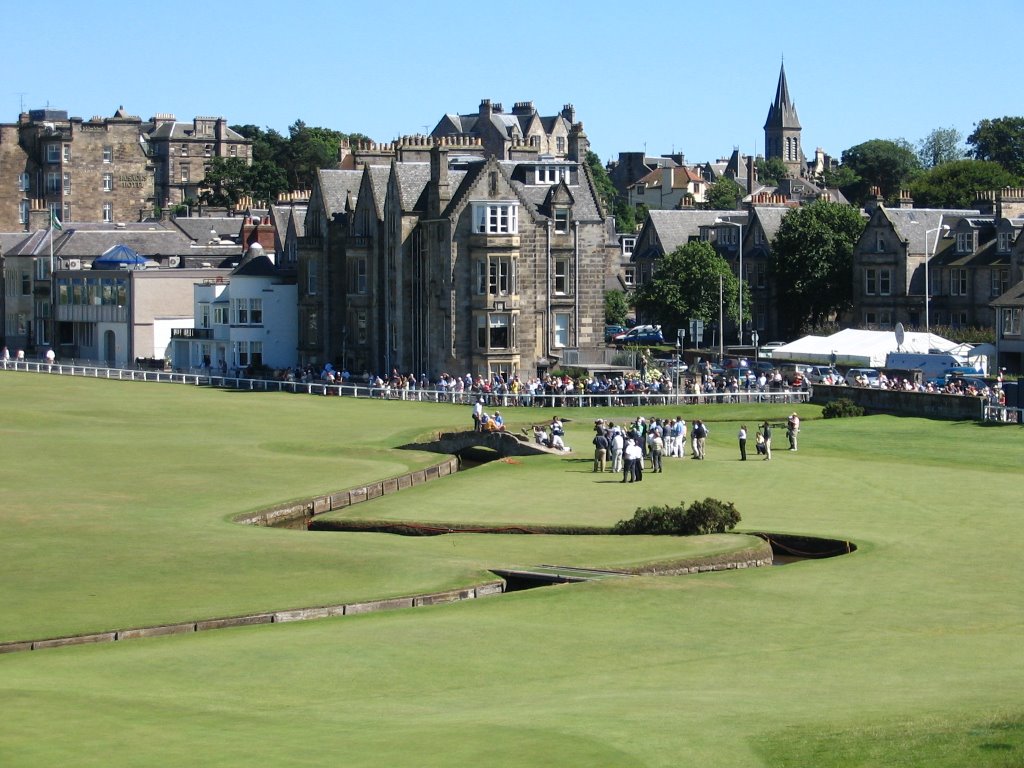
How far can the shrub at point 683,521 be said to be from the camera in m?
45.9

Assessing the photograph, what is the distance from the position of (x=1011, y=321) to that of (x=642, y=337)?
38.7 metres

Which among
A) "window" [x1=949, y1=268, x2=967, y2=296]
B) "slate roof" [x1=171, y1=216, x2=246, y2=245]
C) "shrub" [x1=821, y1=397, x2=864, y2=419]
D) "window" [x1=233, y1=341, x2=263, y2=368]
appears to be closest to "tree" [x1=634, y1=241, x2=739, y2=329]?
"window" [x1=949, y1=268, x2=967, y2=296]

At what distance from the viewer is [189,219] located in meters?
146

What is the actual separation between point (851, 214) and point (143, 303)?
51.4 metres

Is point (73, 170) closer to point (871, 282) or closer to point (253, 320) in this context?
point (253, 320)

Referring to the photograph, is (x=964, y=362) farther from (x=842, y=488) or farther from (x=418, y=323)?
(x=842, y=488)

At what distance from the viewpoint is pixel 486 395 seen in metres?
89.1

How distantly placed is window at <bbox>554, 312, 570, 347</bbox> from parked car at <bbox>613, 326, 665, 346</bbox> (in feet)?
89.8

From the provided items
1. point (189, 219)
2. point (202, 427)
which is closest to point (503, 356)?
point (202, 427)

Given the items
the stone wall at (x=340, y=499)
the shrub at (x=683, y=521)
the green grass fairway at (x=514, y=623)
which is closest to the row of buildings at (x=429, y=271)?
the green grass fairway at (x=514, y=623)

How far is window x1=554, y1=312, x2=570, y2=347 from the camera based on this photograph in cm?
10081

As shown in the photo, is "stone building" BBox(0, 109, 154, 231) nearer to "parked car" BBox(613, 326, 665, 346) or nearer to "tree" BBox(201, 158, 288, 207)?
"tree" BBox(201, 158, 288, 207)

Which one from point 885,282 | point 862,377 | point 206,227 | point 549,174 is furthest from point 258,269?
point 862,377

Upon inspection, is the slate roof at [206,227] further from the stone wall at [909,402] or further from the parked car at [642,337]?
the stone wall at [909,402]
